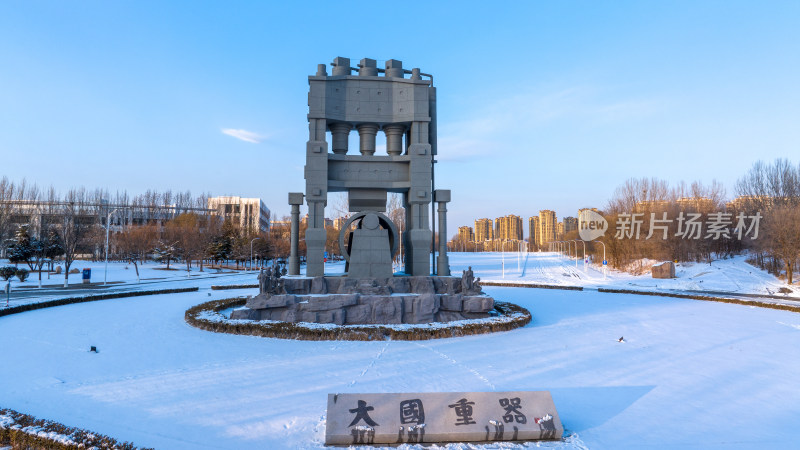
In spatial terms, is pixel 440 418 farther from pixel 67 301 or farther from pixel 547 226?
pixel 547 226

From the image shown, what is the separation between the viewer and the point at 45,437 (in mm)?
5180

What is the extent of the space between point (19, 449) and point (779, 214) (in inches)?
1582

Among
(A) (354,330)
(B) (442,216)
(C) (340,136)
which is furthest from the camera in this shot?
(C) (340,136)

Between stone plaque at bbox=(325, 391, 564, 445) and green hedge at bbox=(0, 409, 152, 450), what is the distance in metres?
2.58

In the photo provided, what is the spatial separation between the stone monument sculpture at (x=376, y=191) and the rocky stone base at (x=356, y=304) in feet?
0.11

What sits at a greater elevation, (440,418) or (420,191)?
(420,191)

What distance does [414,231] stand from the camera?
1570 centimetres

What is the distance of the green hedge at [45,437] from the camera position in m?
4.96

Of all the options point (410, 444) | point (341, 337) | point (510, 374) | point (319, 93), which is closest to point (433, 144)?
point (319, 93)

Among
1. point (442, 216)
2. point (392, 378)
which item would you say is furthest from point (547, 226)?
point (392, 378)

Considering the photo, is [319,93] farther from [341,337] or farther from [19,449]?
Result: [19,449]

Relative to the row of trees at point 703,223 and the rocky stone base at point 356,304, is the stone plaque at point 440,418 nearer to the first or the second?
the rocky stone base at point 356,304

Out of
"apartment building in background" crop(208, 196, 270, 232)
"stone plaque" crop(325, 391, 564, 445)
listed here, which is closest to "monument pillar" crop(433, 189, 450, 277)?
"stone plaque" crop(325, 391, 564, 445)

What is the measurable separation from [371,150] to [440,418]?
40.2 feet
